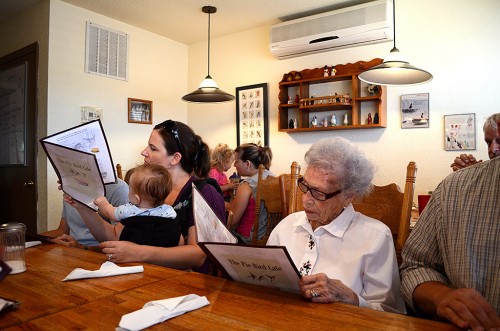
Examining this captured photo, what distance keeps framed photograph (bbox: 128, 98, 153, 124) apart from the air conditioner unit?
5.45ft

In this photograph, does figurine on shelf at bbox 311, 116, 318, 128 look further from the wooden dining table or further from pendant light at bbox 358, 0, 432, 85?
the wooden dining table

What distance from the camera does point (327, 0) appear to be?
375 cm

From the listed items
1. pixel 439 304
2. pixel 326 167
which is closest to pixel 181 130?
pixel 326 167

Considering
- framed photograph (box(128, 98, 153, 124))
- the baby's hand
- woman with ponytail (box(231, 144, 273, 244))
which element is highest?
framed photograph (box(128, 98, 153, 124))

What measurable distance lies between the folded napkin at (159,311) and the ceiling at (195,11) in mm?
3505

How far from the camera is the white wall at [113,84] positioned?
3689 mm

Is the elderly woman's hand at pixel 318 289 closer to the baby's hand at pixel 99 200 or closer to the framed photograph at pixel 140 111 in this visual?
the baby's hand at pixel 99 200

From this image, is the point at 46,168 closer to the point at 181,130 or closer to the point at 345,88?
the point at 181,130

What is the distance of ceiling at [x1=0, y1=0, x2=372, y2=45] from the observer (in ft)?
12.5

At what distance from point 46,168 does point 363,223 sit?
→ 333 cm

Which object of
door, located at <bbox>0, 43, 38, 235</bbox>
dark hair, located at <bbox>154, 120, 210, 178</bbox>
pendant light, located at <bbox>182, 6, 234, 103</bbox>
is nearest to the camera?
dark hair, located at <bbox>154, 120, 210, 178</bbox>

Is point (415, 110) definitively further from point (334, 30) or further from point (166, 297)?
point (166, 297)

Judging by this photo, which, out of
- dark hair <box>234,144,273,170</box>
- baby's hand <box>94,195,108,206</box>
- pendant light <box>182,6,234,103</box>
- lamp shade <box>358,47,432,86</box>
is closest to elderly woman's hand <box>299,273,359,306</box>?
baby's hand <box>94,195,108,206</box>

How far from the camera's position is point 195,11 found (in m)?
4.05
